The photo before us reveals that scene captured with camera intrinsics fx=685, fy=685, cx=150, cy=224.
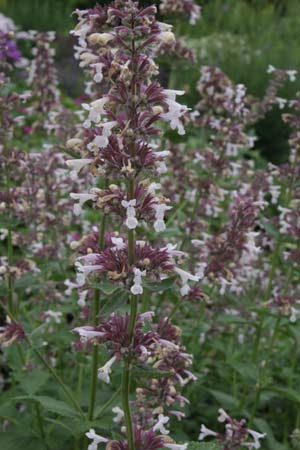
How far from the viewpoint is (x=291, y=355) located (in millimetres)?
4656

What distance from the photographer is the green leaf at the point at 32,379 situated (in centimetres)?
343

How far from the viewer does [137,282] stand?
2355 mm

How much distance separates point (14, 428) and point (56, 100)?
240cm

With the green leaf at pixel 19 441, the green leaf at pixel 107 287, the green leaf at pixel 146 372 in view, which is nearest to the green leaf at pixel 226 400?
the green leaf at pixel 19 441

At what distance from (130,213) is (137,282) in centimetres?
24

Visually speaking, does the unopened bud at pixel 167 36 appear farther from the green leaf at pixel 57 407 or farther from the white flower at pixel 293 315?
the white flower at pixel 293 315

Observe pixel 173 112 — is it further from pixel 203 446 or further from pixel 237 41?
pixel 237 41

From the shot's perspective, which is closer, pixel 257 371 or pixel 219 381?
pixel 257 371

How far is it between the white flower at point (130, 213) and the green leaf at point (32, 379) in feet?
4.67

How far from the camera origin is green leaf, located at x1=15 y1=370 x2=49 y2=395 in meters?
3.43

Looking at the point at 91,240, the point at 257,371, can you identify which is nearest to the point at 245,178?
the point at 257,371

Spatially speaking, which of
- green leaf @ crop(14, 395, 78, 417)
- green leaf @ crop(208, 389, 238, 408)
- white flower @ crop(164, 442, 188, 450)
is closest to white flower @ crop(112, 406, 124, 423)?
green leaf @ crop(14, 395, 78, 417)

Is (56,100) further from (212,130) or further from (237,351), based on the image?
(237,351)

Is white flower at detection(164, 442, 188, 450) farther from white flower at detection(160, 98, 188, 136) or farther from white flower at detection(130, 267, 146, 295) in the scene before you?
white flower at detection(160, 98, 188, 136)
